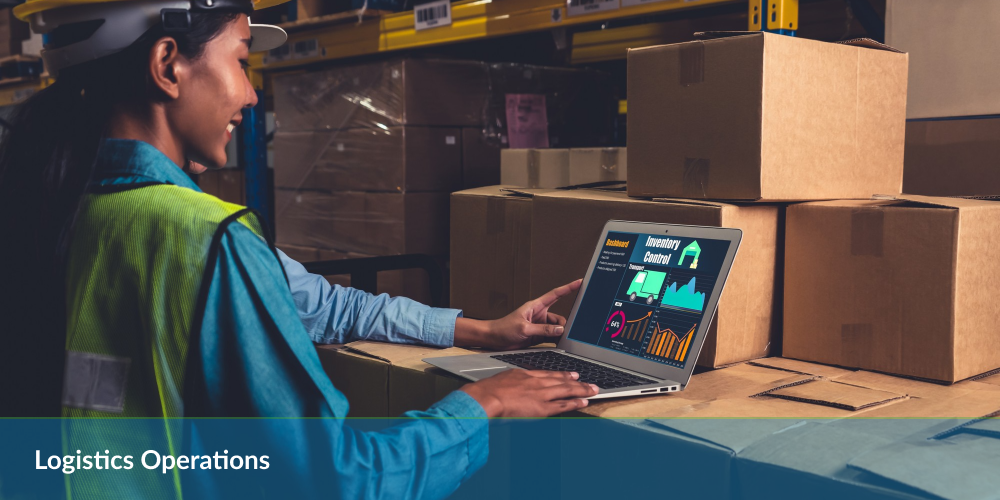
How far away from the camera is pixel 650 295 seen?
1.29m

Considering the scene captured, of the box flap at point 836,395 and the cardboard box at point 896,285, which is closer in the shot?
the box flap at point 836,395

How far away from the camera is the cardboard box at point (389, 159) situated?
7.96ft

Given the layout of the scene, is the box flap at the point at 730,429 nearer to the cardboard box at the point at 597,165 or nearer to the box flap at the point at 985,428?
the box flap at the point at 985,428

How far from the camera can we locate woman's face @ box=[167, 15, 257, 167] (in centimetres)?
93

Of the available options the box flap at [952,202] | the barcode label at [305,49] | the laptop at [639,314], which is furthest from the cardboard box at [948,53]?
the barcode label at [305,49]

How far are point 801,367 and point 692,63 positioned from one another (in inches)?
21.8

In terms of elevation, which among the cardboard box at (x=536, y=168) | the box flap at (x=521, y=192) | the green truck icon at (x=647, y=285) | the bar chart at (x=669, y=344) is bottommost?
the bar chart at (x=669, y=344)

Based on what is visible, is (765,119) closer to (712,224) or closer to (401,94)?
(712,224)

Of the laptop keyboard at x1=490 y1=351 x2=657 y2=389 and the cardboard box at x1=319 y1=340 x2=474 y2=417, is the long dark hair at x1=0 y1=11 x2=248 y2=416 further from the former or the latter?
the laptop keyboard at x1=490 y1=351 x2=657 y2=389

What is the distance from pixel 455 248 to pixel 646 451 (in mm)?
975

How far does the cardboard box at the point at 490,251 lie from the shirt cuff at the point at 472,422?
0.75m

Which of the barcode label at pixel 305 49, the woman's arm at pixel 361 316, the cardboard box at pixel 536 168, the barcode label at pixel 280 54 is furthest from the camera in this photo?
the barcode label at pixel 280 54

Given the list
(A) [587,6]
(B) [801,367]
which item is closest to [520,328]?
(B) [801,367]

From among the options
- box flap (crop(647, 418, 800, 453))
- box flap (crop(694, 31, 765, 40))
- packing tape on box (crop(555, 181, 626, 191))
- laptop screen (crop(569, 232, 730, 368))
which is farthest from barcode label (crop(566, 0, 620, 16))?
box flap (crop(647, 418, 800, 453))
